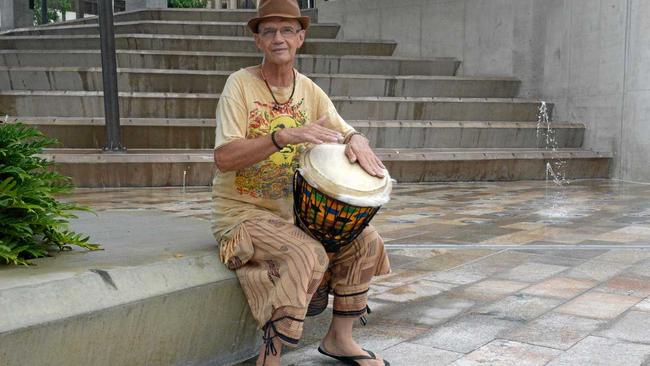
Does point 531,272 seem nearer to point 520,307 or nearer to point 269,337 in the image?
point 520,307

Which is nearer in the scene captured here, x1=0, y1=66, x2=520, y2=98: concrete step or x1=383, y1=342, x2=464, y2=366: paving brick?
x1=383, y1=342, x2=464, y2=366: paving brick

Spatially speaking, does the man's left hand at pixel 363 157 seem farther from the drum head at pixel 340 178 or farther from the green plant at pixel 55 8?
the green plant at pixel 55 8

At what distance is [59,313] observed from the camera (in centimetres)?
233

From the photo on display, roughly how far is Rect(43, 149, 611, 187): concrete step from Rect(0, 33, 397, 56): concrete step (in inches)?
146

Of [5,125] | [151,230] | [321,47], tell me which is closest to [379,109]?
[321,47]

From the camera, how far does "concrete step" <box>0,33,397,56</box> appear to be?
12992 mm

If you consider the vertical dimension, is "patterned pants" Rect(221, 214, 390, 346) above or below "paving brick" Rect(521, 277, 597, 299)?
above

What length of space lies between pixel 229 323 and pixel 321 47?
11.1 metres

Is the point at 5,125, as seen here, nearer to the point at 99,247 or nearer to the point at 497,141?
the point at 99,247

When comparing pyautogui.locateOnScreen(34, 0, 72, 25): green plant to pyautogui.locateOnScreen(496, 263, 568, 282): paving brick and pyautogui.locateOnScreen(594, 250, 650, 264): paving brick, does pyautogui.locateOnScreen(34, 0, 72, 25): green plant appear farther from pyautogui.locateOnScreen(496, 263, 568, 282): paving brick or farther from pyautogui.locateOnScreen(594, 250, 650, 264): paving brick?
pyautogui.locateOnScreen(496, 263, 568, 282): paving brick

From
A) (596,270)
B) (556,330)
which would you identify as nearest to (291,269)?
(556,330)

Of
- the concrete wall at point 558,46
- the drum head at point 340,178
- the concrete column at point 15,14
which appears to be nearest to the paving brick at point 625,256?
the drum head at point 340,178

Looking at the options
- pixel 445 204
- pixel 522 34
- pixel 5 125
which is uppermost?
pixel 522 34

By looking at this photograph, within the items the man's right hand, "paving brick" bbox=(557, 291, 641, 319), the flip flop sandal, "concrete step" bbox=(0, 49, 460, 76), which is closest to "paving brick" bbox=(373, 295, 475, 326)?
"paving brick" bbox=(557, 291, 641, 319)
